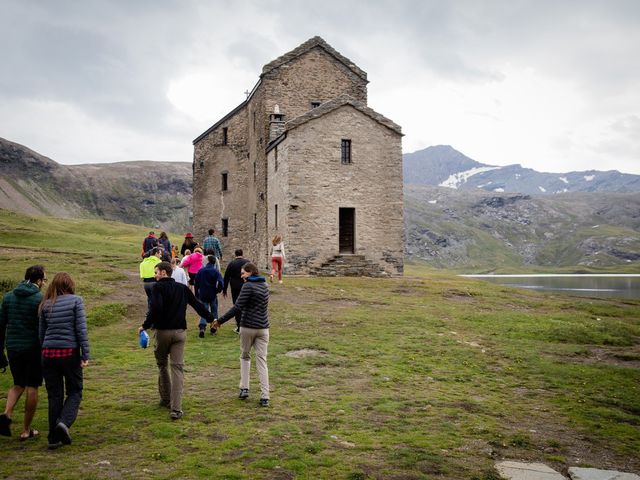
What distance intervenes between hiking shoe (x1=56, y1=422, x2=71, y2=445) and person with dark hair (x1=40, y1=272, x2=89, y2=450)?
4 cm

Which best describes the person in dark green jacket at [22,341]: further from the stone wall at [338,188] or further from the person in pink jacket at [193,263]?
the stone wall at [338,188]

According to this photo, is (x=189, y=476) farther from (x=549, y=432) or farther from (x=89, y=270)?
(x=89, y=270)

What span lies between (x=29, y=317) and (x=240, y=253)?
734 cm

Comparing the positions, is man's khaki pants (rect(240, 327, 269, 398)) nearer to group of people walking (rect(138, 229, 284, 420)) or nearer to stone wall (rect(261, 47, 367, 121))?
group of people walking (rect(138, 229, 284, 420))

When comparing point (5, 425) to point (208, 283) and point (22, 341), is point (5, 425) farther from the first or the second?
point (208, 283)

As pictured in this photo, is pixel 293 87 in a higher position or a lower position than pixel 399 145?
higher

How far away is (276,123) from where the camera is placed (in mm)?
38906

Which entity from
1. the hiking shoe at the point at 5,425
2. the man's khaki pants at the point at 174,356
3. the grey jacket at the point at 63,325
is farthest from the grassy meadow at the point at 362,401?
the grey jacket at the point at 63,325

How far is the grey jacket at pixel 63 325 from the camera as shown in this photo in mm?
8320

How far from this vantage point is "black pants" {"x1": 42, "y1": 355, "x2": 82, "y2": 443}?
826 cm

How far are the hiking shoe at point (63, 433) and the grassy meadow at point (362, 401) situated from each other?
0.36ft

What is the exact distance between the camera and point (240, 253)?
15578mm

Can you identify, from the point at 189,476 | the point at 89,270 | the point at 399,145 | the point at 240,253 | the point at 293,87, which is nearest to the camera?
the point at 189,476

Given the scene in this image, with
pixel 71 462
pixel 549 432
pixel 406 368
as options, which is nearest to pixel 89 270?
pixel 406 368
